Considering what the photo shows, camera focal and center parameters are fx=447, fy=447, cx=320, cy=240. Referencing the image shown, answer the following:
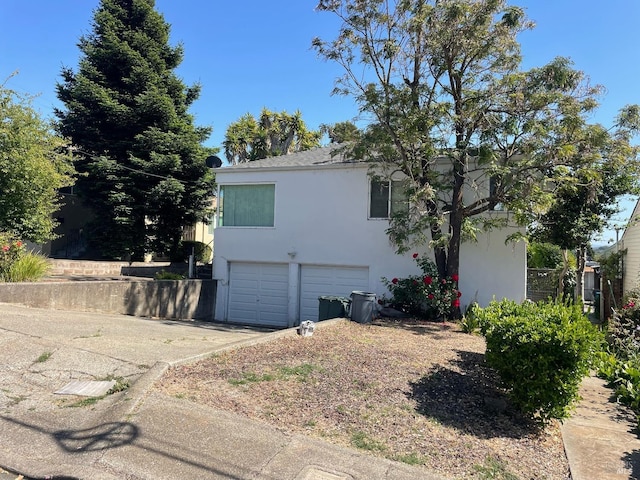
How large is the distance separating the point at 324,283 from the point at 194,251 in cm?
1031

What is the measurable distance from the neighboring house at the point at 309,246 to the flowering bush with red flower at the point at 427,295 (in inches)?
41.0

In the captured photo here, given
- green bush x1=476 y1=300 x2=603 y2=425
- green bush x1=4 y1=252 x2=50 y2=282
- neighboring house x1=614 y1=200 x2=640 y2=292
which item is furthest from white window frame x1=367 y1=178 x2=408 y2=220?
green bush x1=4 y1=252 x2=50 y2=282

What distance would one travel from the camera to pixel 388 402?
16.6 feet

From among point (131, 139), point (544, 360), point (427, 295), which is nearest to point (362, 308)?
point (427, 295)

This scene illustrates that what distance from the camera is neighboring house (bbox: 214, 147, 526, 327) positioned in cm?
1261

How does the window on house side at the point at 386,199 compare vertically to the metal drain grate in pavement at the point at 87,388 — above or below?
above

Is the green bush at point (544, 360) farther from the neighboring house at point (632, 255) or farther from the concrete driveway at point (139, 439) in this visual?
the neighboring house at point (632, 255)

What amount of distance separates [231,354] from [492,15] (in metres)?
9.56

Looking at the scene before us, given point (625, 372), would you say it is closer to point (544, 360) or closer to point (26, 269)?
point (544, 360)

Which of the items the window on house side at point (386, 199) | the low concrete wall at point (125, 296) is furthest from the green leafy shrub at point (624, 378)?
the low concrete wall at point (125, 296)

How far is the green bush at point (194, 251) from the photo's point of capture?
72.0 feet

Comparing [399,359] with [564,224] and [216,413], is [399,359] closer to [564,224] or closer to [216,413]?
[216,413]

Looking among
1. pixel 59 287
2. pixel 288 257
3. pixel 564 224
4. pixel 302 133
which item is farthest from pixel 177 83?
pixel 564 224

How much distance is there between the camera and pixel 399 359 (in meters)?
6.79
